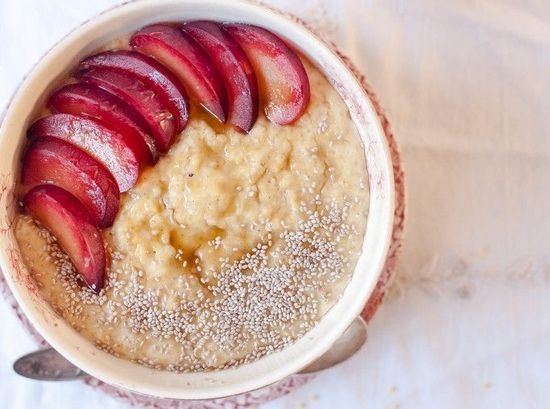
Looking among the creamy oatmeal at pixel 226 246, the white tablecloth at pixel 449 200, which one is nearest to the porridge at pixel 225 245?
the creamy oatmeal at pixel 226 246

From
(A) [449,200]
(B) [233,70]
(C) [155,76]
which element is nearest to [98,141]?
(C) [155,76]

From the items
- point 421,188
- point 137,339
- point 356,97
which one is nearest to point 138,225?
point 137,339

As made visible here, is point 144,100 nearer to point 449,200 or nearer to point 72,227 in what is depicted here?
point 72,227

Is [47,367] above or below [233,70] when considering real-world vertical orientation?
below

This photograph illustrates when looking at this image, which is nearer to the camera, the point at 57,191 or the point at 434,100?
the point at 57,191

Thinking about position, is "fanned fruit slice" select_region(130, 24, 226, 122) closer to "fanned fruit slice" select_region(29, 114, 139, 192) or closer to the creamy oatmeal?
the creamy oatmeal

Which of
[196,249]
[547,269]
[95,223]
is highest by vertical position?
[95,223]

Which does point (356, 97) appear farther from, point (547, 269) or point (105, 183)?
point (547, 269)

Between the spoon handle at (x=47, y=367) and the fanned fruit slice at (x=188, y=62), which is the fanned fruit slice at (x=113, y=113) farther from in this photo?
the spoon handle at (x=47, y=367)

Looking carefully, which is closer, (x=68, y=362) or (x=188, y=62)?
(x=188, y=62)
